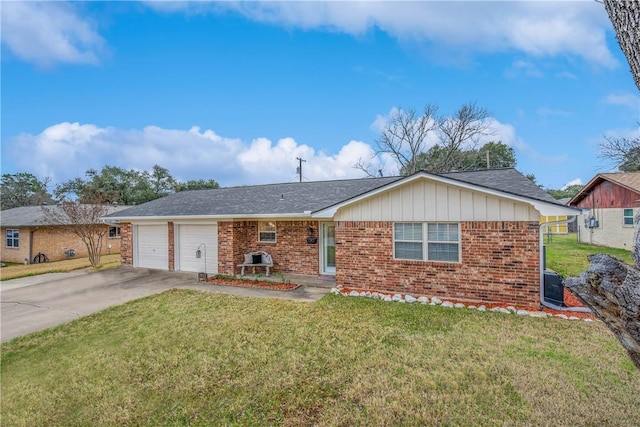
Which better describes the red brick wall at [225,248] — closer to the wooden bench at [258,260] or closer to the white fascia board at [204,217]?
the white fascia board at [204,217]

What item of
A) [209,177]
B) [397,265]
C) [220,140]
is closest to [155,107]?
[220,140]

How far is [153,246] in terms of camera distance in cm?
1285

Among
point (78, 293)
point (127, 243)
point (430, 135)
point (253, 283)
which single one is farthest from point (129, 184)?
point (430, 135)

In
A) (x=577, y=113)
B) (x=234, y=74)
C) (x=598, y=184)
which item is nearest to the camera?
(x=234, y=74)

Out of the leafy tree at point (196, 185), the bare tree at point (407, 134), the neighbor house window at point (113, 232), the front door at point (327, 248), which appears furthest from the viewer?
the leafy tree at point (196, 185)

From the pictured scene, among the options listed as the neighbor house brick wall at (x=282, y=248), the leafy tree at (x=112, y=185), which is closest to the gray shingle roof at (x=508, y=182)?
the neighbor house brick wall at (x=282, y=248)

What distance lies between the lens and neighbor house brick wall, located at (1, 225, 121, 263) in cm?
1764

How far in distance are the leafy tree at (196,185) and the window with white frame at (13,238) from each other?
20.5 metres

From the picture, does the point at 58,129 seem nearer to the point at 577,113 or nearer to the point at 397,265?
the point at 397,265

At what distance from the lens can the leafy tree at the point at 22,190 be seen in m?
38.9

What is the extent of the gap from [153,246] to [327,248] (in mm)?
7759

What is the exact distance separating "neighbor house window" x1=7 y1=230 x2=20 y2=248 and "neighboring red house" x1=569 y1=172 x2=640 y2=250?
A: 108ft

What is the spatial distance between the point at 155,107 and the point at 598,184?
27398 mm

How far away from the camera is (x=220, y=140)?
89.3 ft
